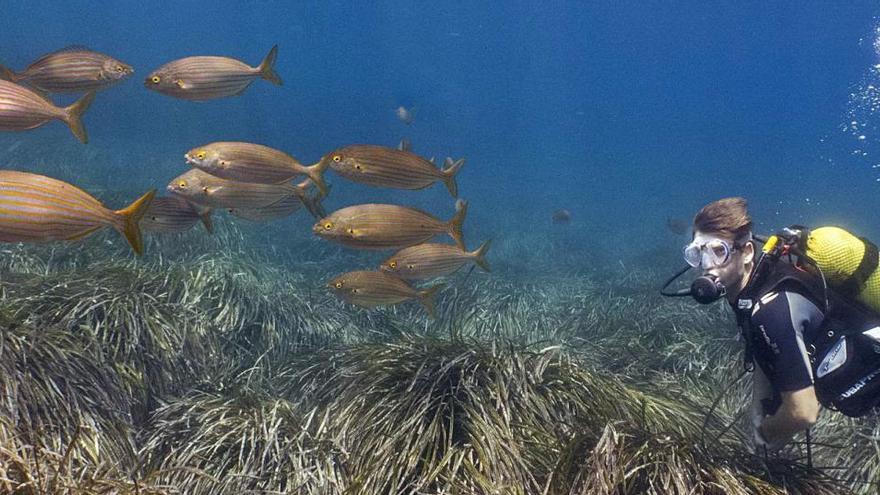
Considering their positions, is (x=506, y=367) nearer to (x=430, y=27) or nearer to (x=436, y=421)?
(x=436, y=421)

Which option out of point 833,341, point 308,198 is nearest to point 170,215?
point 308,198

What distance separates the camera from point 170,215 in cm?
494

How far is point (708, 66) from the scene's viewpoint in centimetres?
11825

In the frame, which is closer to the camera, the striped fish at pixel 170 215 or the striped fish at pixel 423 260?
the striped fish at pixel 170 215

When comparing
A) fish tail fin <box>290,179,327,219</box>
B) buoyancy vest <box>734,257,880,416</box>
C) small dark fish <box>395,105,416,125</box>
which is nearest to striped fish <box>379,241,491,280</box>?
fish tail fin <box>290,179,327,219</box>

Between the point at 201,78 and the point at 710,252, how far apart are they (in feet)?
15.5

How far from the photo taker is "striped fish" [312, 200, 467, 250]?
4453 mm

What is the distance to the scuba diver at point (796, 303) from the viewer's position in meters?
2.92

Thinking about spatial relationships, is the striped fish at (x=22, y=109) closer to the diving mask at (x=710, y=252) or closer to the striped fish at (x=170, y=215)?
the striped fish at (x=170, y=215)

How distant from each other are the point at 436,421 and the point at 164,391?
8.99ft

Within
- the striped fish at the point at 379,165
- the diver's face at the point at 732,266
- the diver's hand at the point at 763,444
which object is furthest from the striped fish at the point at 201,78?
the diver's hand at the point at 763,444

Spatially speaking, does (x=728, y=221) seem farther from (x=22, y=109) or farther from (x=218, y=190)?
(x=22, y=109)

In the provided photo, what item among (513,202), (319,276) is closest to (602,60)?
(513,202)

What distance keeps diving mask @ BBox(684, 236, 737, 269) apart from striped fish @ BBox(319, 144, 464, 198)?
2.30 meters
